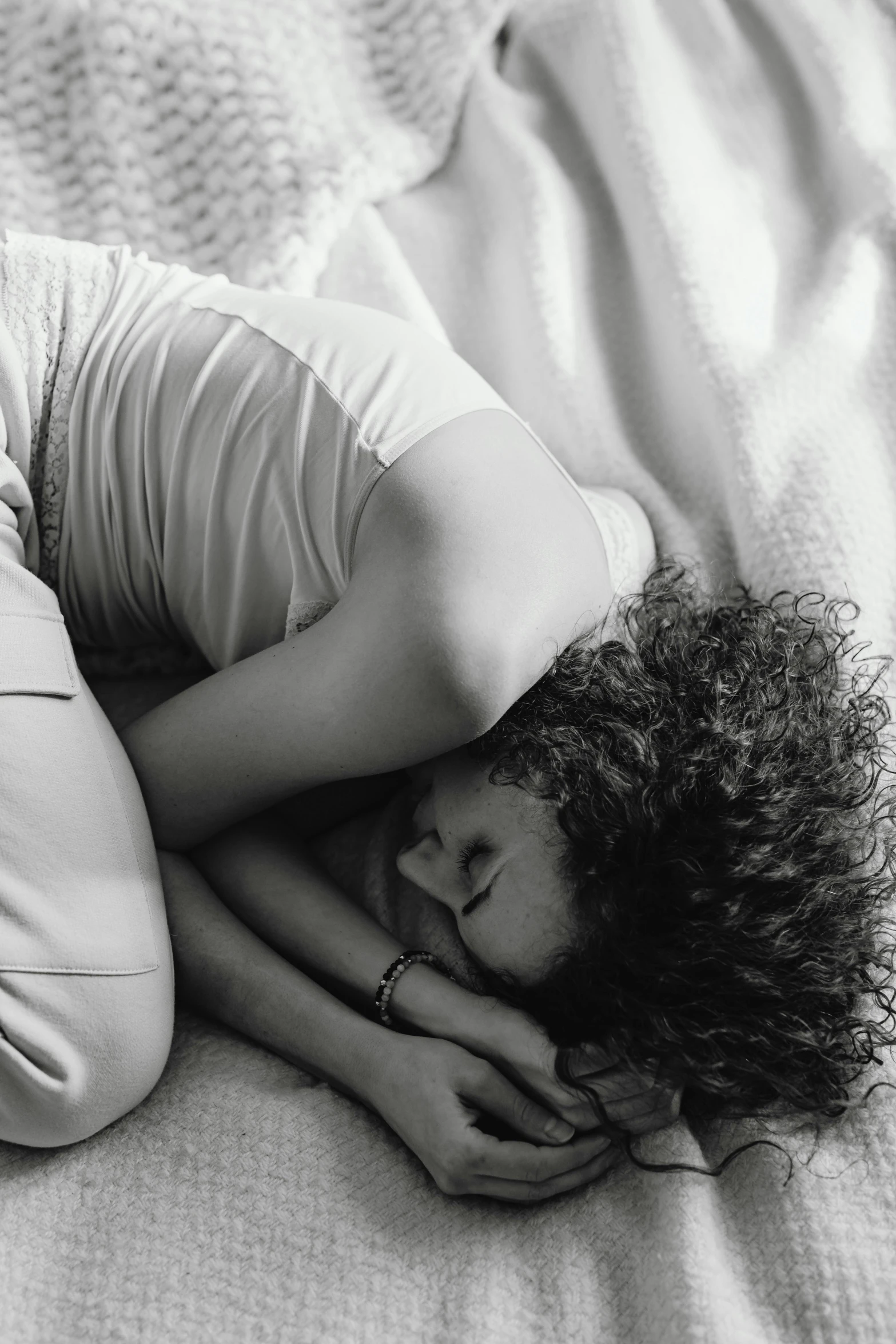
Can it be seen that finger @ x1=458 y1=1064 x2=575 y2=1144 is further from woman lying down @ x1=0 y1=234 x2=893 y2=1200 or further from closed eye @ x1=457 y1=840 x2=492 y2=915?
closed eye @ x1=457 y1=840 x2=492 y2=915

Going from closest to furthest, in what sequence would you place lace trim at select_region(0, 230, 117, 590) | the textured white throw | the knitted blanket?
the textured white throw < lace trim at select_region(0, 230, 117, 590) < the knitted blanket

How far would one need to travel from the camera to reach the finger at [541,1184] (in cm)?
84

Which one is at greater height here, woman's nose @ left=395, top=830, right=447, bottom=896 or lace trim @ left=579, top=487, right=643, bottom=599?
lace trim @ left=579, top=487, right=643, bottom=599

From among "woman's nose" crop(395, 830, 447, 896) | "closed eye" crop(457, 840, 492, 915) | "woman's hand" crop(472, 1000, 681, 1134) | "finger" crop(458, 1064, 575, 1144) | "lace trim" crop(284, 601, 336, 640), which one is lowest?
"finger" crop(458, 1064, 575, 1144)

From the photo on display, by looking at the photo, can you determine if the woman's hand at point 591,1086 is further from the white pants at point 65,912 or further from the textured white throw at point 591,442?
the white pants at point 65,912

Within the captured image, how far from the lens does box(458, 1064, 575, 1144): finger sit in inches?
33.3

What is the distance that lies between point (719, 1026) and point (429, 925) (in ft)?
0.97

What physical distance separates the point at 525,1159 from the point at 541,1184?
3 centimetres

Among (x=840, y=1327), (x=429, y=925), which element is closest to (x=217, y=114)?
(x=429, y=925)

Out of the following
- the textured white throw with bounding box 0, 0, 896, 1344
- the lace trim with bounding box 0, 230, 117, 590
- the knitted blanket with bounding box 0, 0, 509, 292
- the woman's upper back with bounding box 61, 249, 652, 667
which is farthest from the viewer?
the knitted blanket with bounding box 0, 0, 509, 292

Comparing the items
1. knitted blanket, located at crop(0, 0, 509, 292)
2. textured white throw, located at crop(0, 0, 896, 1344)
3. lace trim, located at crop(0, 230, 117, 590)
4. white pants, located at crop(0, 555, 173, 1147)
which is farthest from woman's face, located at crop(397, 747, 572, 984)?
knitted blanket, located at crop(0, 0, 509, 292)

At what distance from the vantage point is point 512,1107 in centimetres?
86

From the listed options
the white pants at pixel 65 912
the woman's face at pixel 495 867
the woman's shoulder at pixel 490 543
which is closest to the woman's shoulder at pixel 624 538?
the woman's shoulder at pixel 490 543

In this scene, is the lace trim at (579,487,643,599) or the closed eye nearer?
the closed eye
